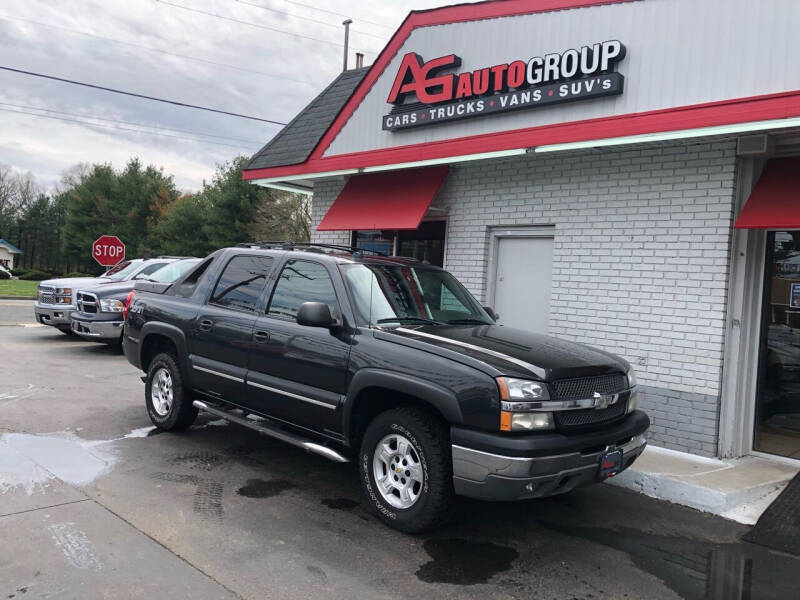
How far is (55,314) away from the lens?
40.6 feet

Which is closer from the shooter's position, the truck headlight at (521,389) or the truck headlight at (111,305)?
the truck headlight at (521,389)

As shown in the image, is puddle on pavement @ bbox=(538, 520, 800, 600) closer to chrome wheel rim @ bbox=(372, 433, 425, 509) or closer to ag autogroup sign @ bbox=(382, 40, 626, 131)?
chrome wheel rim @ bbox=(372, 433, 425, 509)

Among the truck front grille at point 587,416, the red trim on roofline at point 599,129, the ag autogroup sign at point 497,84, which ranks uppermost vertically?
the ag autogroup sign at point 497,84

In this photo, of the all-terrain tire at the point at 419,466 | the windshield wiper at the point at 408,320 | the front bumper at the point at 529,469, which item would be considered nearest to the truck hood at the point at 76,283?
the windshield wiper at the point at 408,320

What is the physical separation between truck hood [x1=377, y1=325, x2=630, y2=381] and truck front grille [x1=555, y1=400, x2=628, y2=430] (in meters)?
0.23

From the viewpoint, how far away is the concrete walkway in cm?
513

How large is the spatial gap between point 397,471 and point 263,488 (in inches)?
51.6

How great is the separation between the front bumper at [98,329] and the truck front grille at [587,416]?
9.70 meters

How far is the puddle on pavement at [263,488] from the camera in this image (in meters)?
4.83

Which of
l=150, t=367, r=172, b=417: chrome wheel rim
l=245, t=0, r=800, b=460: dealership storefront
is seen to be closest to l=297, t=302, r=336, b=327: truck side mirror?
l=150, t=367, r=172, b=417: chrome wheel rim

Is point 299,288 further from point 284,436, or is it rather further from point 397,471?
point 397,471

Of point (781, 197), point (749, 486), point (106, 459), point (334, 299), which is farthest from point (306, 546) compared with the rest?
point (781, 197)

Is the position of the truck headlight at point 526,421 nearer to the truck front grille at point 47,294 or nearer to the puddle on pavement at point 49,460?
the puddle on pavement at point 49,460

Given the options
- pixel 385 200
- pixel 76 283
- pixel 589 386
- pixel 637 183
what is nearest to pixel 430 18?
pixel 385 200
